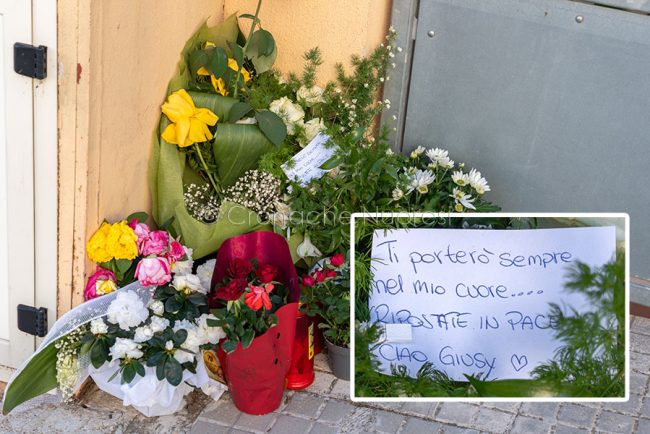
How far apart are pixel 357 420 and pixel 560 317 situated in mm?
767

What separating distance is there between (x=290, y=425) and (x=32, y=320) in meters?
0.94

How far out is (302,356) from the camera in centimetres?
313

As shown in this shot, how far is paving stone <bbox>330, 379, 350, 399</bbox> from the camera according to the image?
10.4ft

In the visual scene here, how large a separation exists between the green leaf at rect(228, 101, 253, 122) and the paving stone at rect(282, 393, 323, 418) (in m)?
1.01

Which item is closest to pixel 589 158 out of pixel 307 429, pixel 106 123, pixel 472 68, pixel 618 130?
pixel 618 130

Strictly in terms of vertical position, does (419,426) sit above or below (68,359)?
below

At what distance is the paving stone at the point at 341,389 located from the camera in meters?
3.16

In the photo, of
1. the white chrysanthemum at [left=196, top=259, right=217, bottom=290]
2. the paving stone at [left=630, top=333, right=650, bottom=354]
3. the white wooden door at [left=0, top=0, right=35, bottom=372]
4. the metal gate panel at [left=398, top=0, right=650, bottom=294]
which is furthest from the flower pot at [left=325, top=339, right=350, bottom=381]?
the paving stone at [left=630, top=333, right=650, bottom=354]

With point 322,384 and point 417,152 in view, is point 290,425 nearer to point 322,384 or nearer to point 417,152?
point 322,384

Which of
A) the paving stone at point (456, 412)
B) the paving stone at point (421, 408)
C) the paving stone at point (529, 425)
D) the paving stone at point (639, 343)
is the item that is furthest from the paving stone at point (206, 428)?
the paving stone at point (639, 343)

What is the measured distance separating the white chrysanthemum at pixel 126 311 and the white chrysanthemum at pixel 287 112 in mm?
886

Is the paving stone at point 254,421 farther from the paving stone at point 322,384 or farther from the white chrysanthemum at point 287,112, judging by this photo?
the white chrysanthemum at point 287,112

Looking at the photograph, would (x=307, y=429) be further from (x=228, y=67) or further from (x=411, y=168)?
(x=228, y=67)

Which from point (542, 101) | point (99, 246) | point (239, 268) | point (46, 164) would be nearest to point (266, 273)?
point (239, 268)
